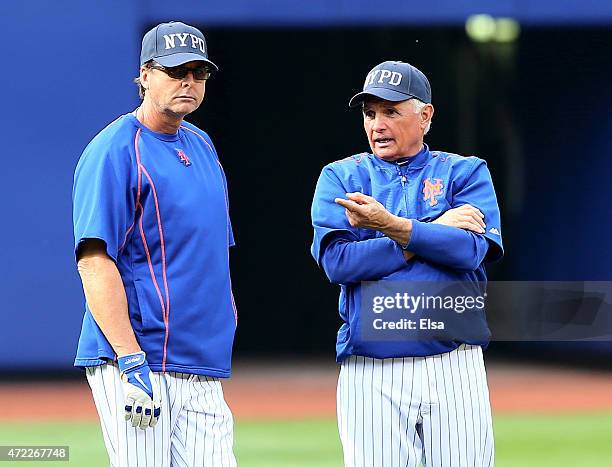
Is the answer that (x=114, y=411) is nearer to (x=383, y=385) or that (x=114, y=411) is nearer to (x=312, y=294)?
(x=383, y=385)

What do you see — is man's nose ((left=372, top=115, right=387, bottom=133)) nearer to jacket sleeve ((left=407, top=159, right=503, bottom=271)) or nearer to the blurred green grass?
jacket sleeve ((left=407, top=159, right=503, bottom=271))

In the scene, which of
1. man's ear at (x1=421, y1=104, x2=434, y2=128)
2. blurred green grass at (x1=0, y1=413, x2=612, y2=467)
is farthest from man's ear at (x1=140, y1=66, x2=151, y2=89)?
blurred green grass at (x1=0, y1=413, x2=612, y2=467)

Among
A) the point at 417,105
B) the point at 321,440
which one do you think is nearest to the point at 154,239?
the point at 417,105

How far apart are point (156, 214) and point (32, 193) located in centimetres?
559

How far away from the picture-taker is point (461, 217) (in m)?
3.50

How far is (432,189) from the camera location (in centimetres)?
356

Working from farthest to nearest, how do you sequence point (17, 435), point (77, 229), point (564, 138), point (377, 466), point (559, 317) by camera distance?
point (564, 138)
point (559, 317)
point (17, 435)
point (377, 466)
point (77, 229)

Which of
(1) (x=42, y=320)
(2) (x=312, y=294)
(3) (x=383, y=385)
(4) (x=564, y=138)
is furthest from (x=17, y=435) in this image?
(4) (x=564, y=138)

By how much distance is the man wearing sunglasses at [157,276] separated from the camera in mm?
3156

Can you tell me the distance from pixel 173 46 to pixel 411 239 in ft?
2.88

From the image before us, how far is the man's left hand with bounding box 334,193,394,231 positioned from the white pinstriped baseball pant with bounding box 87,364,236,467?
0.63m

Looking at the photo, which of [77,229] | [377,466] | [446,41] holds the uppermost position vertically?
[446,41]

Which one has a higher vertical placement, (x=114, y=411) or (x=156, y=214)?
(x=156, y=214)

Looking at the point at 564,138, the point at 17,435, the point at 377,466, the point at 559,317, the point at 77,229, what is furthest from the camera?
the point at 564,138
